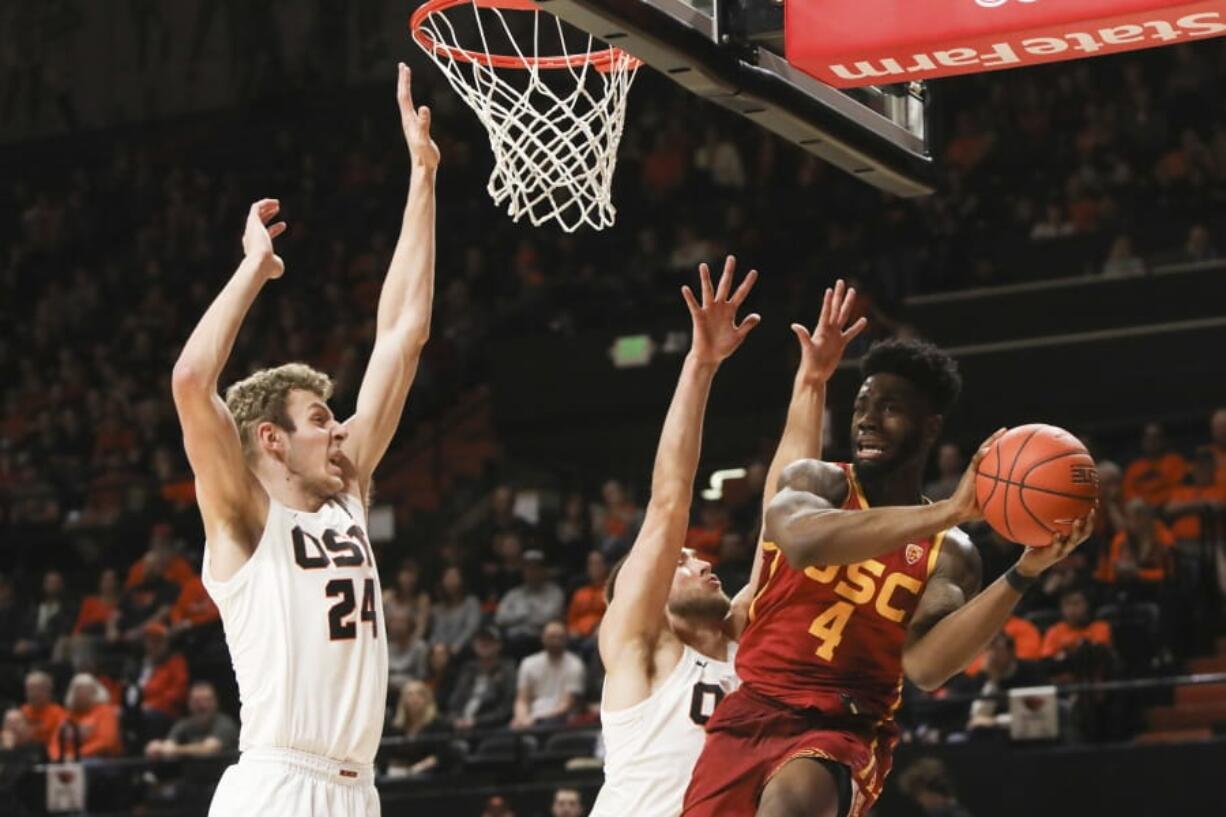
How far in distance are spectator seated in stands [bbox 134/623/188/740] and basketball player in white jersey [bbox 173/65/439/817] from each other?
872cm

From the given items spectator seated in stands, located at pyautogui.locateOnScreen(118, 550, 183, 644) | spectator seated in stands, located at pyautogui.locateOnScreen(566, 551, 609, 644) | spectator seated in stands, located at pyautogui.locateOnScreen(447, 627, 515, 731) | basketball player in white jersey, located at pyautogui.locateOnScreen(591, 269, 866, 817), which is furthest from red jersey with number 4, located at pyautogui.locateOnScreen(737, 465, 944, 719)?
spectator seated in stands, located at pyautogui.locateOnScreen(118, 550, 183, 644)

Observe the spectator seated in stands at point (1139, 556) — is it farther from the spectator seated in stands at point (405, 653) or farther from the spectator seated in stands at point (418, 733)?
the spectator seated in stands at point (405, 653)

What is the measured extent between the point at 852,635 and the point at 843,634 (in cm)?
3

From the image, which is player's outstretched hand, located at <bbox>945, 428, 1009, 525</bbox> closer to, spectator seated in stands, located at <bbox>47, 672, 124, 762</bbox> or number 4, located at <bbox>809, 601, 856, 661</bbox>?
number 4, located at <bbox>809, 601, 856, 661</bbox>

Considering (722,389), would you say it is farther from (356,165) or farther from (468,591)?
(356,165)

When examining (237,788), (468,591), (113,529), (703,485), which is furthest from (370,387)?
(113,529)

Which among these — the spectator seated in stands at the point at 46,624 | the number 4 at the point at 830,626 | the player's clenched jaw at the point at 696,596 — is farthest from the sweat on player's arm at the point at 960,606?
the spectator seated in stands at the point at 46,624

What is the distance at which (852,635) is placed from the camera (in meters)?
5.38

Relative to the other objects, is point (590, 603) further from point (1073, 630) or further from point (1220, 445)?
point (1220, 445)

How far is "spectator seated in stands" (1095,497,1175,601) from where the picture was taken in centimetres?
1129

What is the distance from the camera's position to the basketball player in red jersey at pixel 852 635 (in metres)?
5.23

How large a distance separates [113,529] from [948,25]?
42.8 ft

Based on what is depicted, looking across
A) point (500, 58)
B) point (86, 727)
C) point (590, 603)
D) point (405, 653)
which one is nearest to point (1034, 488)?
point (500, 58)

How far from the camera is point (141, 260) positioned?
22312mm
